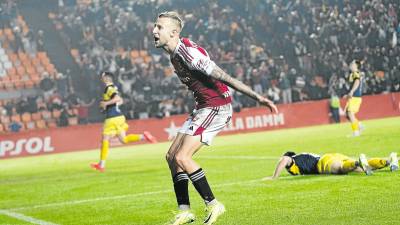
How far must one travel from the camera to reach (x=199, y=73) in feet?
25.5

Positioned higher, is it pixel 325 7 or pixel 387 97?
pixel 325 7

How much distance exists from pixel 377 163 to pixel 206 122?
400 centimetres

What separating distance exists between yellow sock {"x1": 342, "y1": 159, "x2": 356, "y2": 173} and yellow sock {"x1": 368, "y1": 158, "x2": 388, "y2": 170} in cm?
23

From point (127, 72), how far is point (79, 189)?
19.8 m

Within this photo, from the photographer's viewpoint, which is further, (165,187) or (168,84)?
(168,84)

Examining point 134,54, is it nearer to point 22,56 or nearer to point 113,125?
point 22,56

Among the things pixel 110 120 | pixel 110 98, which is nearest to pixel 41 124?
pixel 110 120

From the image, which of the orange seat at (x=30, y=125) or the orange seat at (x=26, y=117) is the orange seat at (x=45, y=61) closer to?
the orange seat at (x=26, y=117)

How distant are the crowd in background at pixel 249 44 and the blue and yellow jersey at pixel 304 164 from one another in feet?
65.0

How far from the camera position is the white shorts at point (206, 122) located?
25.8 feet

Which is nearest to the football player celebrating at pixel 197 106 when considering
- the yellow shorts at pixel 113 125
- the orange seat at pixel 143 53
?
the yellow shorts at pixel 113 125

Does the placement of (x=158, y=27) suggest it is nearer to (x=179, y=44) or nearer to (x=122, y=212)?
(x=179, y=44)

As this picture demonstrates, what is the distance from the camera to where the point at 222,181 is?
12.5 m

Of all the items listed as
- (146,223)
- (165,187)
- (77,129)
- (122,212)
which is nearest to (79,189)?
(165,187)
